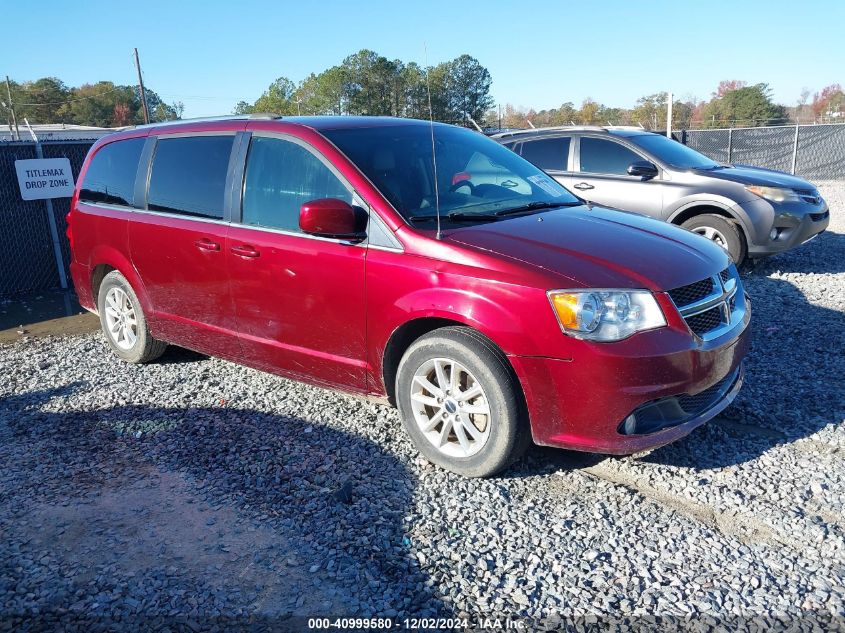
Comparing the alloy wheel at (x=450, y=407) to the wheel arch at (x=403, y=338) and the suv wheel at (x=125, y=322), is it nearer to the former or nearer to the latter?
the wheel arch at (x=403, y=338)

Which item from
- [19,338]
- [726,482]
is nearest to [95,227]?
[19,338]

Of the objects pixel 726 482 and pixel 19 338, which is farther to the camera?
pixel 19 338

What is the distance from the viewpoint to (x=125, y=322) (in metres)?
5.95

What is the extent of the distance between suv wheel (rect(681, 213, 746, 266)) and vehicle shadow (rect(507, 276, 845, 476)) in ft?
5.79

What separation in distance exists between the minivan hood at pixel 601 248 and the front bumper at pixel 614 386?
32cm

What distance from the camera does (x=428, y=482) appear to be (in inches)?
149

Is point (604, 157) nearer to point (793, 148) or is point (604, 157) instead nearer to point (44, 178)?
point (44, 178)

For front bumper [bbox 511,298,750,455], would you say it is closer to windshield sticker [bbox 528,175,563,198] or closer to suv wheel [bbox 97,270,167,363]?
windshield sticker [bbox 528,175,563,198]

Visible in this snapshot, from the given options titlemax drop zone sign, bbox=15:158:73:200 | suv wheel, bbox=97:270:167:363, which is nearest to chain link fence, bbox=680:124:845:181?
titlemax drop zone sign, bbox=15:158:73:200

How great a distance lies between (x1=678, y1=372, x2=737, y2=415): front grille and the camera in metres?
3.59

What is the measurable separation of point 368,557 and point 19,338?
5.99 m

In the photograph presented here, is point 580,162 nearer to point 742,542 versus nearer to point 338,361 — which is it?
point 338,361

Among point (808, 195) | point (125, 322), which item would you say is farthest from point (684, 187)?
point (125, 322)

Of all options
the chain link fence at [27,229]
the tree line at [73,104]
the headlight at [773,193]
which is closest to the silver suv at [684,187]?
the headlight at [773,193]
